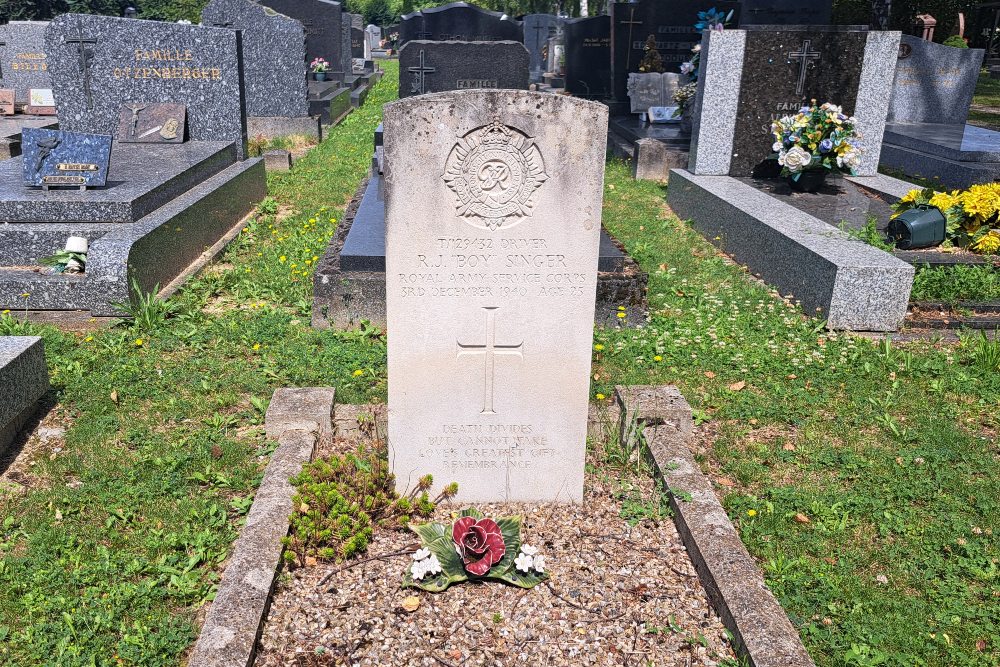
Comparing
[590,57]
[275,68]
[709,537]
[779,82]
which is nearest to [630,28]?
[590,57]

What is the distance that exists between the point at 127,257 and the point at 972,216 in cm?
603

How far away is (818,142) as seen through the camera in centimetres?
743

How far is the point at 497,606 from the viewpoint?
283cm

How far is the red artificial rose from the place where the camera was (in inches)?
113

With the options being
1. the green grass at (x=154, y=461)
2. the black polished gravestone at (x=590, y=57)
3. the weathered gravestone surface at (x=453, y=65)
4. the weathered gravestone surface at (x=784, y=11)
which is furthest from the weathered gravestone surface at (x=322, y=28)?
the green grass at (x=154, y=461)

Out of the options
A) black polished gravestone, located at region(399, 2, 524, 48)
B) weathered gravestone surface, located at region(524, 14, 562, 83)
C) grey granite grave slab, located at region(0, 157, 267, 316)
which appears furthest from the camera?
weathered gravestone surface, located at region(524, 14, 562, 83)

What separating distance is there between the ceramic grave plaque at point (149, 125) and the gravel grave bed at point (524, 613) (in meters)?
6.27

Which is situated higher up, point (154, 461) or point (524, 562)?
point (524, 562)

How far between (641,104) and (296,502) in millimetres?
11063

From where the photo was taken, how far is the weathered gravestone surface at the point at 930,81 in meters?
11.8

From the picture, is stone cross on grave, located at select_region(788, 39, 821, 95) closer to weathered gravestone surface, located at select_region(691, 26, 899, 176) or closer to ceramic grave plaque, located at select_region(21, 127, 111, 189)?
weathered gravestone surface, located at select_region(691, 26, 899, 176)

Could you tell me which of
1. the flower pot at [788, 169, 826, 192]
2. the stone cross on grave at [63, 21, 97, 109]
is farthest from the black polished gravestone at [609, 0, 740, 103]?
the stone cross on grave at [63, 21, 97, 109]

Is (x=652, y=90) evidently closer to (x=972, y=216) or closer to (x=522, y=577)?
(x=972, y=216)

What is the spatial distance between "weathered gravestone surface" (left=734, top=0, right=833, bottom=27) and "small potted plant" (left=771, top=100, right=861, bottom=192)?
4264mm
